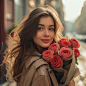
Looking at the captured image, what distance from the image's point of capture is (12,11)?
670cm

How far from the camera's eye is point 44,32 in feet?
5.24

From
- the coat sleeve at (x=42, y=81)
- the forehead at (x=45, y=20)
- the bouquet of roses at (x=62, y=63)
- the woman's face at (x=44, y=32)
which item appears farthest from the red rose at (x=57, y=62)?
the forehead at (x=45, y=20)

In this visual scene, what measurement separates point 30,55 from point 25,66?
16cm

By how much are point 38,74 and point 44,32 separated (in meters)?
0.57

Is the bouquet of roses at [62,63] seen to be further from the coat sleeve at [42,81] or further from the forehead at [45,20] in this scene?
the forehead at [45,20]

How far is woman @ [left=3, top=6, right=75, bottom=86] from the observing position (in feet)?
4.45

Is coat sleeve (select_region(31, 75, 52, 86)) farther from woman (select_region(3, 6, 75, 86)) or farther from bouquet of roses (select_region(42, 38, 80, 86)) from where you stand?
bouquet of roses (select_region(42, 38, 80, 86))

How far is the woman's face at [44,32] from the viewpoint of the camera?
1.58m

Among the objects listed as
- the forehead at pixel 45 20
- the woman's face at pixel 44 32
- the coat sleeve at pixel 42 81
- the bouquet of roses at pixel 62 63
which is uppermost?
the forehead at pixel 45 20

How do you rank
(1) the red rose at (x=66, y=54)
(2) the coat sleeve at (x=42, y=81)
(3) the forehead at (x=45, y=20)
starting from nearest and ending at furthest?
1. (2) the coat sleeve at (x=42, y=81)
2. (1) the red rose at (x=66, y=54)
3. (3) the forehead at (x=45, y=20)

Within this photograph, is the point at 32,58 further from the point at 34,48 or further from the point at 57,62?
the point at 57,62

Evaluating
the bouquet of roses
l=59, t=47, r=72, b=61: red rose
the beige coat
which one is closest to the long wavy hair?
the beige coat

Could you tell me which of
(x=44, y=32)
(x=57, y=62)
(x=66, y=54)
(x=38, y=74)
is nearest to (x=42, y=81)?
(x=38, y=74)

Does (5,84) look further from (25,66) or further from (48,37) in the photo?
(48,37)
